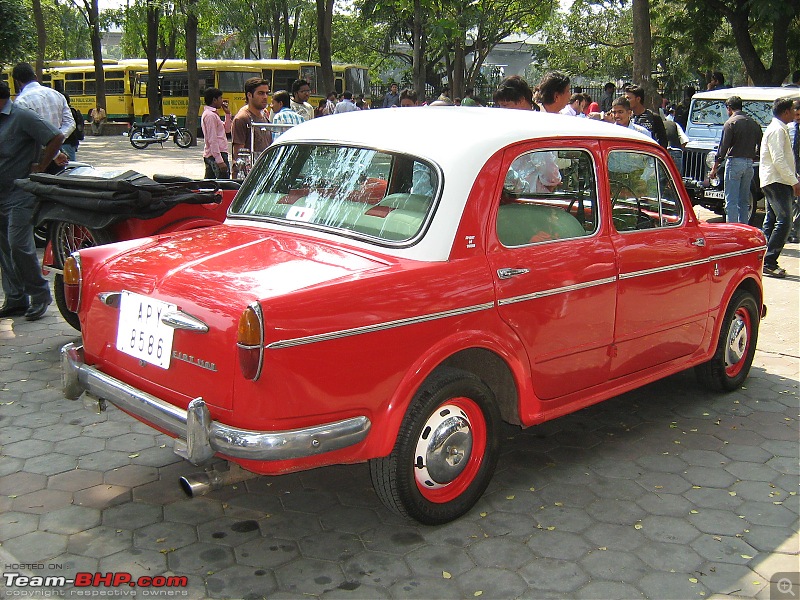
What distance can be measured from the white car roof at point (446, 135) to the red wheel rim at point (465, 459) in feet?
2.28

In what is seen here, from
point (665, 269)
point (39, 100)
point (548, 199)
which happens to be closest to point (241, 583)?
point (548, 199)

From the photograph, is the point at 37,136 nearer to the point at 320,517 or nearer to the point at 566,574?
the point at 320,517

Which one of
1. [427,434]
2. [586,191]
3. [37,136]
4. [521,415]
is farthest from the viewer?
[37,136]

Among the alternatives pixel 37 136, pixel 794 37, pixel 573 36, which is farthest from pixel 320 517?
pixel 573 36

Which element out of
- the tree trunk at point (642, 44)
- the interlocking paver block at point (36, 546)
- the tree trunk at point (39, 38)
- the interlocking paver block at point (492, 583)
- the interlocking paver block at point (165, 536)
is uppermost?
the tree trunk at point (39, 38)

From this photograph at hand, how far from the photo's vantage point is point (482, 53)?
43.2 meters

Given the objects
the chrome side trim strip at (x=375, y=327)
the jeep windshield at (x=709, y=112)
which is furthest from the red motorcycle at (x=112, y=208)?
the jeep windshield at (x=709, y=112)

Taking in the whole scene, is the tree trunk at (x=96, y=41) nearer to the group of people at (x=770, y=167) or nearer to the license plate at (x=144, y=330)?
the group of people at (x=770, y=167)

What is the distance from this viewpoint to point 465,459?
12.9 ft

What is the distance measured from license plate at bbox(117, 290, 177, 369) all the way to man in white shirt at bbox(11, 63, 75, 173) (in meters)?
5.02

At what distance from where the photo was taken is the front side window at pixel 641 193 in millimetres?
4734

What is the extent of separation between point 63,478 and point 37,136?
368 cm

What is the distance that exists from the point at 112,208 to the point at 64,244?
1125 millimetres

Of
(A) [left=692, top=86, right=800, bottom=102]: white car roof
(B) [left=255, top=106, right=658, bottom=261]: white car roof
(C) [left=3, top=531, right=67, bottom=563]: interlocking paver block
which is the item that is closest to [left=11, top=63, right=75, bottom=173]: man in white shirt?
(B) [left=255, top=106, right=658, bottom=261]: white car roof
